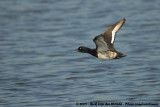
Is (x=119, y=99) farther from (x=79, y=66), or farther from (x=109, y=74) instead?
(x=79, y=66)

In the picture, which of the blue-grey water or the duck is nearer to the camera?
the duck

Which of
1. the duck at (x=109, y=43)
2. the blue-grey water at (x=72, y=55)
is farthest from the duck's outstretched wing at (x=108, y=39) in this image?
the blue-grey water at (x=72, y=55)

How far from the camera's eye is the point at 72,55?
14.4 metres

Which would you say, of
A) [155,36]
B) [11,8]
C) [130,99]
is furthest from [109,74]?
[11,8]

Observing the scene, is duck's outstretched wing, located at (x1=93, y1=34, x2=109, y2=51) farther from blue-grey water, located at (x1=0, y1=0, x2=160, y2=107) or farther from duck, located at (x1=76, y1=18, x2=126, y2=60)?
blue-grey water, located at (x1=0, y1=0, x2=160, y2=107)

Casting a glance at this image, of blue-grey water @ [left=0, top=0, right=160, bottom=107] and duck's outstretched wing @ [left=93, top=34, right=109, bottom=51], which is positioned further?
blue-grey water @ [left=0, top=0, right=160, bottom=107]

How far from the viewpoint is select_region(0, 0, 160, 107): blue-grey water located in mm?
10320

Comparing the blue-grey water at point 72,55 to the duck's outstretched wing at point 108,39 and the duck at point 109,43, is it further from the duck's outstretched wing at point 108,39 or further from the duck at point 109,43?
the duck's outstretched wing at point 108,39

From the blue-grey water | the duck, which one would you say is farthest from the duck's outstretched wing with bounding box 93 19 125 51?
the blue-grey water

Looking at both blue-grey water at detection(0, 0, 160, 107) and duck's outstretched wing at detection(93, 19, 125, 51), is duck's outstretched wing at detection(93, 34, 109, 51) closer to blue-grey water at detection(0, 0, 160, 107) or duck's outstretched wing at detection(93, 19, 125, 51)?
duck's outstretched wing at detection(93, 19, 125, 51)

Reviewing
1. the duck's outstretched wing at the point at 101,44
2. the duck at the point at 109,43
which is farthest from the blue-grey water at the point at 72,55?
the duck's outstretched wing at the point at 101,44

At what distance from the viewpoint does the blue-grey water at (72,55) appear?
10.3 meters

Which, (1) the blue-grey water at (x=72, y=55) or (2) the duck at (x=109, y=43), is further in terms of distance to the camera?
(1) the blue-grey water at (x=72, y=55)

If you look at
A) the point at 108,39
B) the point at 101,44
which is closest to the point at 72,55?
the point at 101,44
